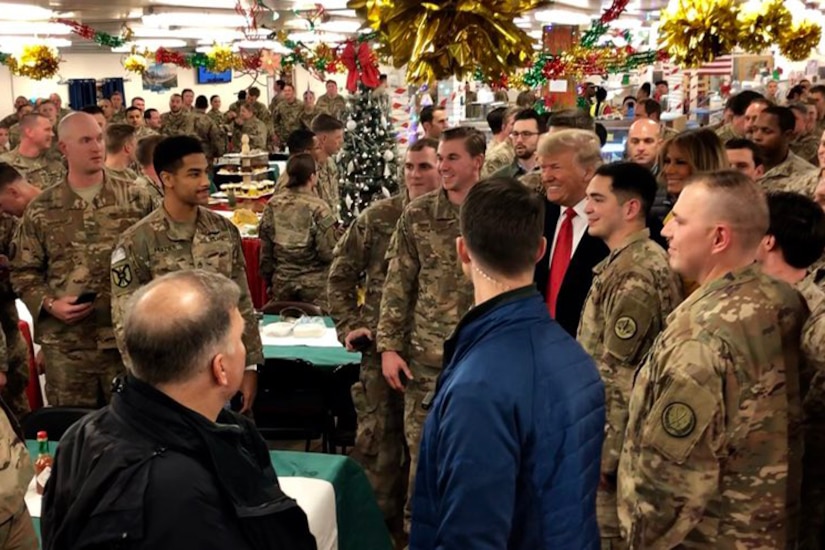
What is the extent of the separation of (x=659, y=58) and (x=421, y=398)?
7.43 meters

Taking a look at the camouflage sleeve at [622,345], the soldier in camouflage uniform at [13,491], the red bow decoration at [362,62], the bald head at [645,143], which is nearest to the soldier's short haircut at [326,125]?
the red bow decoration at [362,62]

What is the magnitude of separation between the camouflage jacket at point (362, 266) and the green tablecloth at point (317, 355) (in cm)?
35

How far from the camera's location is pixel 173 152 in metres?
3.58

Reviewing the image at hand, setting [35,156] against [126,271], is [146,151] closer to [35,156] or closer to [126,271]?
[35,156]

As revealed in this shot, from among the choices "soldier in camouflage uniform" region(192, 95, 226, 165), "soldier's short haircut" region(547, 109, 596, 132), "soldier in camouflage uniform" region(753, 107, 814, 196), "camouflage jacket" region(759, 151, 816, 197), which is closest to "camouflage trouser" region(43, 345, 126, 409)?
"soldier's short haircut" region(547, 109, 596, 132)

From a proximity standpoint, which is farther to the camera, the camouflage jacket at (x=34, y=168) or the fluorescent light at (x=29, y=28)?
the fluorescent light at (x=29, y=28)

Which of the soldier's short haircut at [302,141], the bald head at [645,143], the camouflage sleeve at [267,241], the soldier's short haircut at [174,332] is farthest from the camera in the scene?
the soldier's short haircut at [302,141]

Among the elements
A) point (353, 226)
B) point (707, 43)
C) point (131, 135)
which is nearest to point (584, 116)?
point (707, 43)

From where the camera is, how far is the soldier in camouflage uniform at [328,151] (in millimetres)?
7727

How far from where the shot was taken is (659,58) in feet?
32.3

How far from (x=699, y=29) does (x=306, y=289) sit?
9.70 feet

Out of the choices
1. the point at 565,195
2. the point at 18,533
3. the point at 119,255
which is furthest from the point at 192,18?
the point at 18,533

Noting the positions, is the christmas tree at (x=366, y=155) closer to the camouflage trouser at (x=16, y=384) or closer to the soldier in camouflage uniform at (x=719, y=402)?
the camouflage trouser at (x=16, y=384)

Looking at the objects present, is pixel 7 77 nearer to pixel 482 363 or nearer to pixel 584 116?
pixel 584 116
